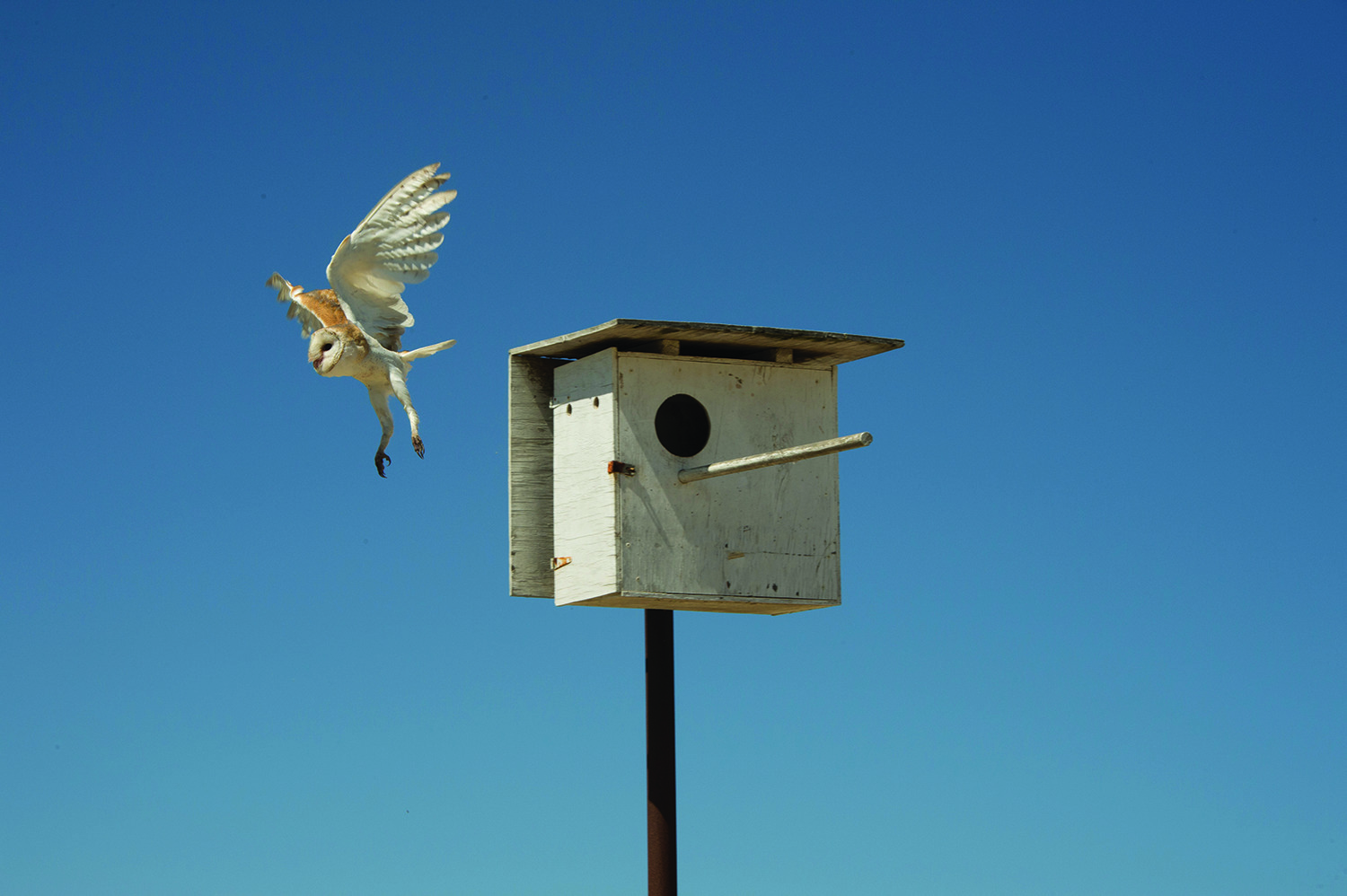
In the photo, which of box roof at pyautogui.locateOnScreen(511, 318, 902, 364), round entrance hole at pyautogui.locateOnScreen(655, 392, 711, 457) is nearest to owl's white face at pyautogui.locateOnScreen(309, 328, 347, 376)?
box roof at pyautogui.locateOnScreen(511, 318, 902, 364)

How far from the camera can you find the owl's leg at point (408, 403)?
8.38 metres

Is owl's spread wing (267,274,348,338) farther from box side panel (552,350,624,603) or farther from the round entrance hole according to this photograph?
the round entrance hole

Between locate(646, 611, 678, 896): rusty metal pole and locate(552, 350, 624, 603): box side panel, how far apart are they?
1.69 ft

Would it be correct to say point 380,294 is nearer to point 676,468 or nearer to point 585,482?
point 585,482

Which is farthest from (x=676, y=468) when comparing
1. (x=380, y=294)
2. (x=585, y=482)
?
(x=380, y=294)

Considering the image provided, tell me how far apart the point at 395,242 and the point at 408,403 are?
0.85 meters

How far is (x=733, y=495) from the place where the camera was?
806 cm

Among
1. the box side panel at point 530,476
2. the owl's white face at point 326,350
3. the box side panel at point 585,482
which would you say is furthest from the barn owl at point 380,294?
the box side panel at point 585,482

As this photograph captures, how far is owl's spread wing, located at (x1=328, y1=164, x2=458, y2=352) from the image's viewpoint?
821cm

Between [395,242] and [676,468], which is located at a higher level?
[395,242]

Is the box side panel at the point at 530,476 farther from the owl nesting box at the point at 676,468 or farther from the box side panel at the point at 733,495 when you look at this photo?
the box side panel at the point at 733,495

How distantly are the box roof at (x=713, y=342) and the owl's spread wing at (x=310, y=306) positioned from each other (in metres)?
0.98

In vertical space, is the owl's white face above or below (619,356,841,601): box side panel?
above

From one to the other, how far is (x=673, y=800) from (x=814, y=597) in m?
1.26
